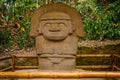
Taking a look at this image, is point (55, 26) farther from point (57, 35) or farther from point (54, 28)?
point (57, 35)

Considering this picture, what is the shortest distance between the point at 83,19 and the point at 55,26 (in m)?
5.10

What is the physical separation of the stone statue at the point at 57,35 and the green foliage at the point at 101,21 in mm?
3911

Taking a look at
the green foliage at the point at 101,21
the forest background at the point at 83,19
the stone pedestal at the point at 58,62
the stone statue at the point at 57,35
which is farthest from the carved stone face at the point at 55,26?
the green foliage at the point at 101,21

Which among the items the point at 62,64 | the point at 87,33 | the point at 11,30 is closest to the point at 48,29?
the point at 62,64

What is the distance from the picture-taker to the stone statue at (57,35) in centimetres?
444

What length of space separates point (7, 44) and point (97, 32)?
323 centimetres

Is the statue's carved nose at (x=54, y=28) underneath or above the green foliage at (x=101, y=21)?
underneath

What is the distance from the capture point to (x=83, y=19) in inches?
371

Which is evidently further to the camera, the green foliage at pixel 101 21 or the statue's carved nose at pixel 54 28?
the green foliage at pixel 101 21

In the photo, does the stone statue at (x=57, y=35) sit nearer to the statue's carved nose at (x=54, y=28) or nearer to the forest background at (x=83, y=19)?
the statue's carved nose at (x=54, y=28)

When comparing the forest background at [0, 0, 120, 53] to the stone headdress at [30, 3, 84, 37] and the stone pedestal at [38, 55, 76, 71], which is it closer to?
the stone headdress at [30, 3, 84, 37]

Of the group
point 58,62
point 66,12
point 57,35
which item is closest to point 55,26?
point 57,35

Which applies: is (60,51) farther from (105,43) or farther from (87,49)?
(105,43)

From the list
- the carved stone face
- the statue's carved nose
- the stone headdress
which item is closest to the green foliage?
the stone headdress
